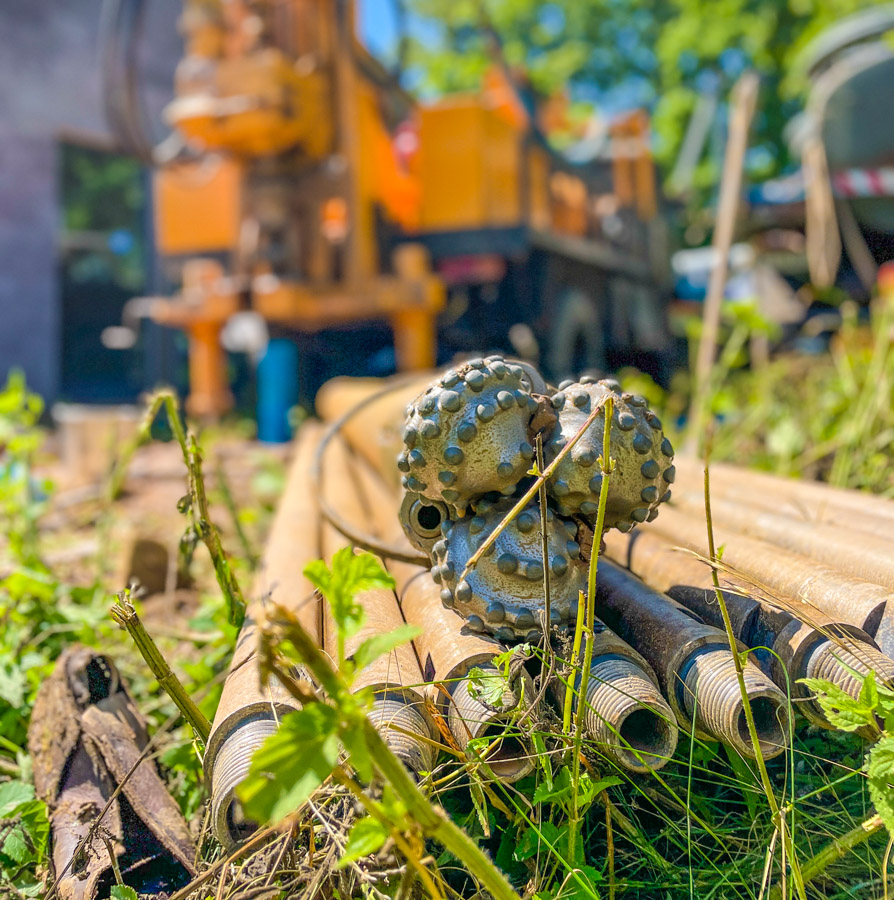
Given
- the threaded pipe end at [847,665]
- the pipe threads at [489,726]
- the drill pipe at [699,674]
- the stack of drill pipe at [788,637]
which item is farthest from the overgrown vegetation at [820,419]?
the pipe threads at [489,726]

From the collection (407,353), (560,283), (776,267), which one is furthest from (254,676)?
(776,267)

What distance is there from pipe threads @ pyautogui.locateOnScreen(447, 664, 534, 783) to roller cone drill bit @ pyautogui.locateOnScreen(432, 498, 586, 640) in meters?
0.09

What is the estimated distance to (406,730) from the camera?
3.32 ft

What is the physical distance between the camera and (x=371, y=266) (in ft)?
17.3

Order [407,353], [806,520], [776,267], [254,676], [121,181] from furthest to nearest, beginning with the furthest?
[121,181] → [776,267] → [407,353] → [806,520] → [254,676]

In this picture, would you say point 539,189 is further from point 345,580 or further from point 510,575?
point 345,580

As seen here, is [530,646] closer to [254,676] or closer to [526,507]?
[526,507]

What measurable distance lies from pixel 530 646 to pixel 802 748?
47cm

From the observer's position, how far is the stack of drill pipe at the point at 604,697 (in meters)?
1.01

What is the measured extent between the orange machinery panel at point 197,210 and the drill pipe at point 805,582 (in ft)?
17.1

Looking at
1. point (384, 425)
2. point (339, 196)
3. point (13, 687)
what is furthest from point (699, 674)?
point (339, 196)

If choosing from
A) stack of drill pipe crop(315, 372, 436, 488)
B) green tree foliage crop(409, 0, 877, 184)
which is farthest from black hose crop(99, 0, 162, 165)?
green tree foliage crop(409, 0, 877, 184)

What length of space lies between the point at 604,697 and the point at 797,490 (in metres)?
1.22

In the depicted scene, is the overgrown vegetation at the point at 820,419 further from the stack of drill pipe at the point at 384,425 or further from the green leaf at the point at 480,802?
the green leaf at the point at 480,802
